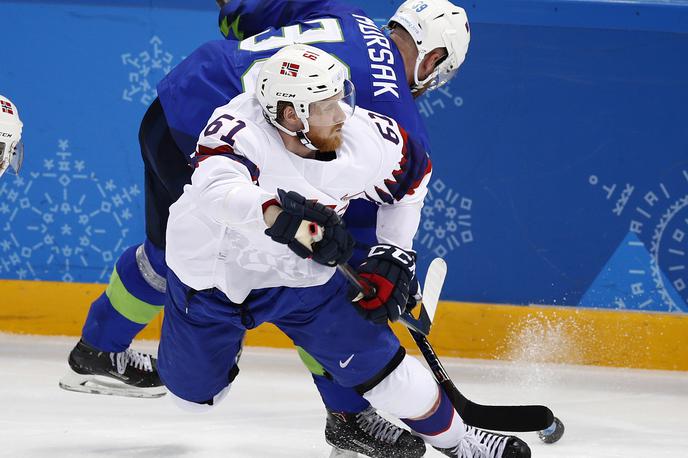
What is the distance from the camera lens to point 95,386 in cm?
280

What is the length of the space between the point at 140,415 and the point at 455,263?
128cm

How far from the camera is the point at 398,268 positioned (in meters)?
2.09

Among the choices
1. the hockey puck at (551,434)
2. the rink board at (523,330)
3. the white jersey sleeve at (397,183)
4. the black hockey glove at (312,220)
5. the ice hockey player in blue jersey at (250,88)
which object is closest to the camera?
the black hockey glove at (312,220)

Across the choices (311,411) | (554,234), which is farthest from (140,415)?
A: (554,234)

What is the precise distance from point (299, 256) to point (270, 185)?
18 cm

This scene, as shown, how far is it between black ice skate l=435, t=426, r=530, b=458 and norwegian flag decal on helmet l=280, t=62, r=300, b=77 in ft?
2.77

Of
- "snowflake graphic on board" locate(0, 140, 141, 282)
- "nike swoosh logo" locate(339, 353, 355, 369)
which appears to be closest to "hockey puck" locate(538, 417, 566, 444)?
"nike swoosh logo" locate(339, 353, 355, 369)

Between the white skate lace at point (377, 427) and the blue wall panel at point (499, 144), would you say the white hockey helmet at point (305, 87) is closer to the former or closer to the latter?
the white skate lace at point (377, 427)

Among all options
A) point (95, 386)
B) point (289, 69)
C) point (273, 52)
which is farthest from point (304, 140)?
point (95, 386)

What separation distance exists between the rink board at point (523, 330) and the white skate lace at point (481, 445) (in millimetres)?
1341

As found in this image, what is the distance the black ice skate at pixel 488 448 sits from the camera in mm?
2270

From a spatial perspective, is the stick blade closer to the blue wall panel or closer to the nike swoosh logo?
the nike swoosh logo

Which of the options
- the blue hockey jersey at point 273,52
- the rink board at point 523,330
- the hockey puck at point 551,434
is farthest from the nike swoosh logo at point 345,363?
the rink board at point 523,330

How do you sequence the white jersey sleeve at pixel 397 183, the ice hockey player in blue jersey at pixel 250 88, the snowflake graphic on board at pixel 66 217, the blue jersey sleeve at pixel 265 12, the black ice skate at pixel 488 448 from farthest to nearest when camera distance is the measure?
the snowflake graphic on board at pixel 66 217 → the blue jersey sleeve at pixel 265 12 → the ice hockey player in blue jersey at pixel 250 88 → the black ice skate at pixel 488 448 → the white jersey sleeve at pixel 397 183
